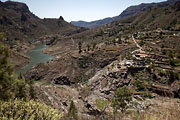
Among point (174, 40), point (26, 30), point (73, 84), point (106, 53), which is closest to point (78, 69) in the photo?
point (73, 84)

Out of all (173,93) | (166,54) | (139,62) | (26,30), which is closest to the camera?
(173,93)

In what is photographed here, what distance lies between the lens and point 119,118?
706 cm

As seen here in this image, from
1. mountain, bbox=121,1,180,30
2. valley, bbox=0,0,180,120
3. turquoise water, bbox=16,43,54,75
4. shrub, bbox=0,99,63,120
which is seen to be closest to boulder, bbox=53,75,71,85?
valley, bbox=0,0,180,120

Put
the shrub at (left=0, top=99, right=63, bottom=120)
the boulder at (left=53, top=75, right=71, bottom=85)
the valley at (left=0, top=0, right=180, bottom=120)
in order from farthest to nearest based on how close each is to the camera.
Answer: the boulder at (left=53, top=75, right=71, bottom=85), the valley at (left=0, top=0, right=180, bottom=120), the shrub at (left=0, top=99, right=63, bottom=120)

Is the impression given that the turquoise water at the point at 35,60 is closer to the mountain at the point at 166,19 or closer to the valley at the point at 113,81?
the valley at the point at 113,81

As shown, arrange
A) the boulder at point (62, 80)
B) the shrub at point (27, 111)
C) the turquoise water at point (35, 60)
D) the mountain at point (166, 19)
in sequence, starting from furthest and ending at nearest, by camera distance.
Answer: the mountain at point (166, 19)
the turquoise water at point (35, 60)
the boulder at point (62, 80)
the shrub at point (27, 111)

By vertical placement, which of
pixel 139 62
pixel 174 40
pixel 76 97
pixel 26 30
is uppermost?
pixel 26 30

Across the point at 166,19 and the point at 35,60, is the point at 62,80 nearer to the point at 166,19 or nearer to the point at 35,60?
the point at 35,60

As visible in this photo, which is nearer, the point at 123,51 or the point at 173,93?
the point at 173,93

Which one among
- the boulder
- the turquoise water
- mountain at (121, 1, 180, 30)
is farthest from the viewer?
mountain at (121, 1, 180, 30)

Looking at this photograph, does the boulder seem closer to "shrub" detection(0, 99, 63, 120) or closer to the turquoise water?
the turquoise water

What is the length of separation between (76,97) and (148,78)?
19490 millimetres

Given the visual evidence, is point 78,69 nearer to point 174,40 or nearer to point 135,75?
point 135,75

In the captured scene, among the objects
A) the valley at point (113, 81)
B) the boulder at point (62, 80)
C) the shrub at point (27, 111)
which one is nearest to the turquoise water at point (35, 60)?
the valley at point (113, 81)
